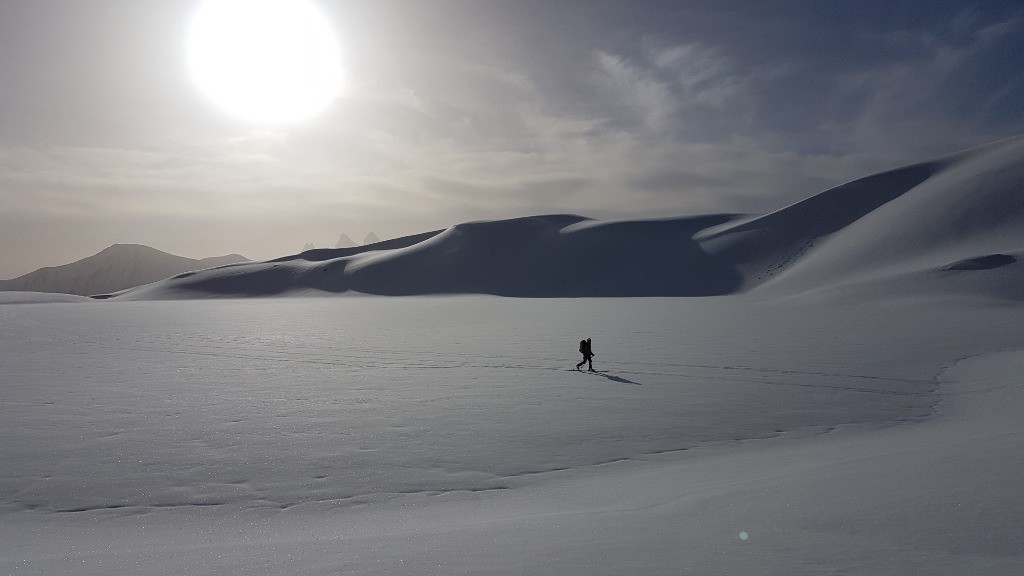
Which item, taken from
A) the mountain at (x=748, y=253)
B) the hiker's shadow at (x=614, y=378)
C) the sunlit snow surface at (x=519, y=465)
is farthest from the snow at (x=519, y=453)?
the mountain at (x=748, y=253)

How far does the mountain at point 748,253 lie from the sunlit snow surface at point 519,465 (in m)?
44.0

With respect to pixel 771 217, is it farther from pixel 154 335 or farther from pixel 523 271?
pixel 154 335

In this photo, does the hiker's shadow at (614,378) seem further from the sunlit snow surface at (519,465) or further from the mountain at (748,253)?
the mountain at (748,253)

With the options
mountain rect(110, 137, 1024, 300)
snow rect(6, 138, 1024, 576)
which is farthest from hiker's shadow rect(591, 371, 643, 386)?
mountain rect(110, 137, 1024, 300)

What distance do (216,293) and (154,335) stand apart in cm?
11052

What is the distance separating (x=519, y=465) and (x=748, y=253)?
102 m

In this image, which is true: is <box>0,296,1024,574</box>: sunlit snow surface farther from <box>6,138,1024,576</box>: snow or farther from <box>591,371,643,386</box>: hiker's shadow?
<box>591,371,643,386</box>: hiker's shadow

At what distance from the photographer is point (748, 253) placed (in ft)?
330

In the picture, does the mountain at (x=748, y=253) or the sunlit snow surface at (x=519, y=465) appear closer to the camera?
the sunlit snow surface at (x=519, y=465)

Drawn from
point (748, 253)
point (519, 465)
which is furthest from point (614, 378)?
point (748, 253)

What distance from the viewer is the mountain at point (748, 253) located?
59.9 metres

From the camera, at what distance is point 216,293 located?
12975cm

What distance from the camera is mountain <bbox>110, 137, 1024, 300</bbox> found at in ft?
197

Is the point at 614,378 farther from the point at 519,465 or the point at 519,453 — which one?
the point at 519,465
